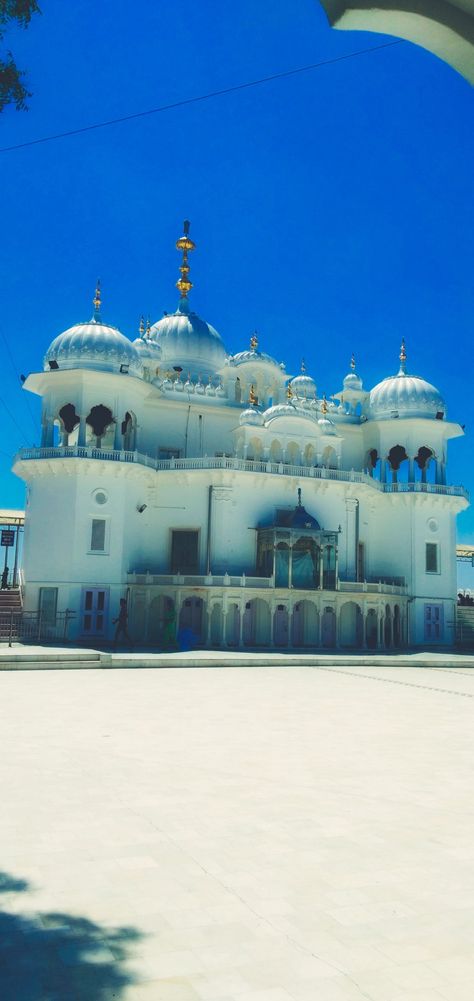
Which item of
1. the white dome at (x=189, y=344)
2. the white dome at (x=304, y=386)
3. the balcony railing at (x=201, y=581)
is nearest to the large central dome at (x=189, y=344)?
the white dome at (x=189, y=344)

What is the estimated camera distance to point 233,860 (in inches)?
291

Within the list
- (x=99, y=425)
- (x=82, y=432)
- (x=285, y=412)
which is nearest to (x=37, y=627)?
(x=82, y=432)

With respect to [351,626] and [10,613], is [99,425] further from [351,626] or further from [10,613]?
[351,626]

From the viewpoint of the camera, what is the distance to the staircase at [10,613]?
109 ft

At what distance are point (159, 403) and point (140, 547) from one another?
7822mm

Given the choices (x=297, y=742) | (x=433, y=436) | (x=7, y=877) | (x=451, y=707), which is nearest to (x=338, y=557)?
(x=433, y=436)

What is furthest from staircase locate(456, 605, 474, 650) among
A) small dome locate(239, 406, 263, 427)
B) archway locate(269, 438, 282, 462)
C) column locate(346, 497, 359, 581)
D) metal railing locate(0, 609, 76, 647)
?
metal railing locate(0, 609, 76, 647)

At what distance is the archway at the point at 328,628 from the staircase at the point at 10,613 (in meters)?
14.4

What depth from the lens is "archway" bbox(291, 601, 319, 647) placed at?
127 feet

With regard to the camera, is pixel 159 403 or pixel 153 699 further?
pixel 159 403

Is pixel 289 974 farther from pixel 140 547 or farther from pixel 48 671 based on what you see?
pixel 140 547

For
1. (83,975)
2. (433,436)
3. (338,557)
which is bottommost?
(83,975)

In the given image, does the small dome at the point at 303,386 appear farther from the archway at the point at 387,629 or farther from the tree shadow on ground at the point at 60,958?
the tree shadow on ground at the point at 60,958

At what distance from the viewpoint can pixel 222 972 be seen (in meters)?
5.18
